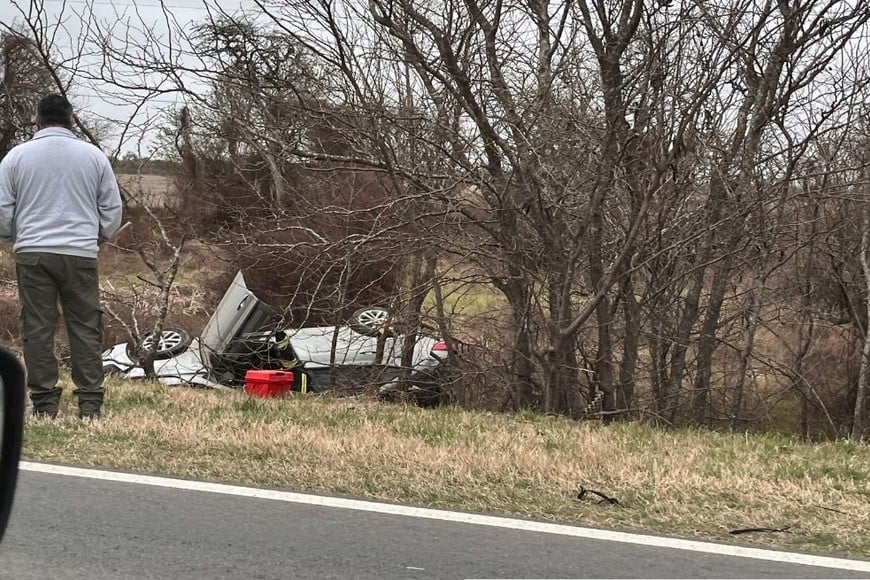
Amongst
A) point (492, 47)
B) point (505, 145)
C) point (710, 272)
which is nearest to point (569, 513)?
point (505, 145)

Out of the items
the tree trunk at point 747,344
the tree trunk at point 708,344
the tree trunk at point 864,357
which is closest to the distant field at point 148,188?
the tree trunk at point 708,344

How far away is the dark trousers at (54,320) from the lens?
588cm

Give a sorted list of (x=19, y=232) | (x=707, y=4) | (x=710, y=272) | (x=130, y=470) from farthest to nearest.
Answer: (x=710, y=272)
(x=707, y=4)
(x=19, y=232)
(x=130, y=470)

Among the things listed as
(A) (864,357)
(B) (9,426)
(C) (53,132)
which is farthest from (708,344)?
(B) (9,426)

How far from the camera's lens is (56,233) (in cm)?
582

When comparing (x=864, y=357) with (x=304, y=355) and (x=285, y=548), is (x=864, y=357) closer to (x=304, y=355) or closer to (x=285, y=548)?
(x=304, y=355)

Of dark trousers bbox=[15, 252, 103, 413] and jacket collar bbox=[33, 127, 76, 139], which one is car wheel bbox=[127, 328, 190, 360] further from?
jacket collar bbox=[33, 127, 76, 139]

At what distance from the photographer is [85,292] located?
6.00 m

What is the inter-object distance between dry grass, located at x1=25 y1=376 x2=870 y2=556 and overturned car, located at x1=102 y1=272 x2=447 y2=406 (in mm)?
3594

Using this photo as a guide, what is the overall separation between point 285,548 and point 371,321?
271 inches

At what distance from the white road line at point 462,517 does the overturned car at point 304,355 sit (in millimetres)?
5289

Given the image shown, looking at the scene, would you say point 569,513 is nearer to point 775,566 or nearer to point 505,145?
point 775,566

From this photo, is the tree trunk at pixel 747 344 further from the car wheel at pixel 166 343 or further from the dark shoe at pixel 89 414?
the dark shoe at pixel 89 414

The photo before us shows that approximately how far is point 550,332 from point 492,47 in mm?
2966
